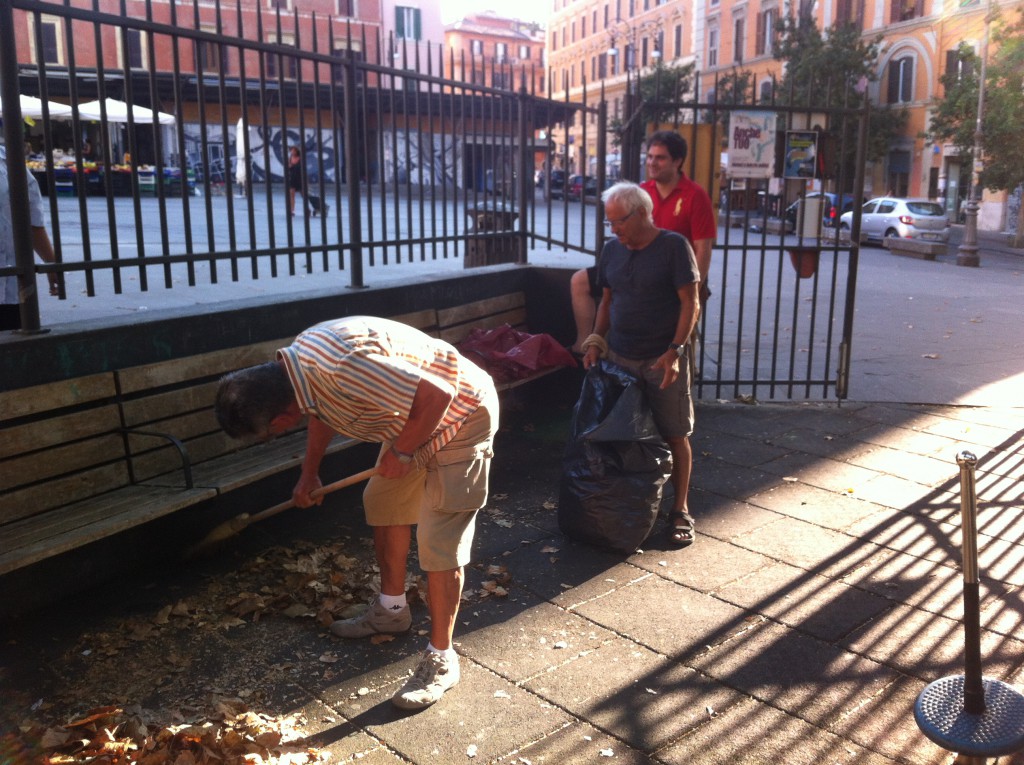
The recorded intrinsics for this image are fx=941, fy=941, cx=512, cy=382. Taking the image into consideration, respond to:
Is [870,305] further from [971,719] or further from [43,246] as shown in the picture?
[43,246]

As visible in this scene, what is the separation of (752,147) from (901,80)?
3674 centimetres

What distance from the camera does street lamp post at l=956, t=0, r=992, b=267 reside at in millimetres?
20562

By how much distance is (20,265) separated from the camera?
391cm

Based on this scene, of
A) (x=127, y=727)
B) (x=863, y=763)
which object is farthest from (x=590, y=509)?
(x=127, y=727)

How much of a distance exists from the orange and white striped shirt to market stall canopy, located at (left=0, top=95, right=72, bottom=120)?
2.00 meters

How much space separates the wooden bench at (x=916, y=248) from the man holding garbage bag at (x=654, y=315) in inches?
769

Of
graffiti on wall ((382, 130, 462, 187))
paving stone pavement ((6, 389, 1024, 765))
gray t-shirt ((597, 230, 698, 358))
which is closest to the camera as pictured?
paving stone pavement ((6, 389, 1024, 765))

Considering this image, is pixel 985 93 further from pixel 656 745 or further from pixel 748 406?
pixel 656 745

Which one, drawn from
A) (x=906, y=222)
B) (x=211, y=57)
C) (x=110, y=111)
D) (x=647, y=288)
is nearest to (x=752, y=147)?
(x=647, y=288)

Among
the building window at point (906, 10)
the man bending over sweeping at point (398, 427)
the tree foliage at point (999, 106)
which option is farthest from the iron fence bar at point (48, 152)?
the building window at point (906, 10)

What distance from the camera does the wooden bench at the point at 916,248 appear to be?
22.0 m

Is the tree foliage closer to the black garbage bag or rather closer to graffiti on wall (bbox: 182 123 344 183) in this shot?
graffiti on wall (bbox: 182 123 344 183)

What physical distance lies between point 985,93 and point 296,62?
23289 mm

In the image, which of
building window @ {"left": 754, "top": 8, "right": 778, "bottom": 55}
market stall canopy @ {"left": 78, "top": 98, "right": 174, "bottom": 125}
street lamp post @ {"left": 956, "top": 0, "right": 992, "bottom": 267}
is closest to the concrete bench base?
street lamp post @ {"left": 956, "top": 0, "right": 992, "bottom": 267}
